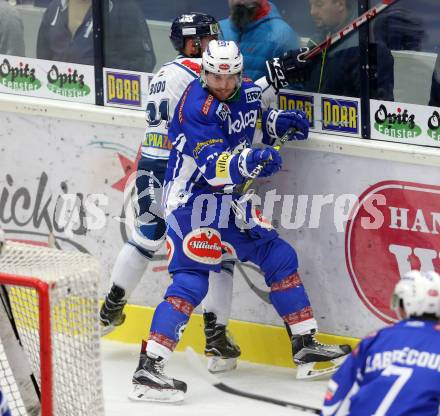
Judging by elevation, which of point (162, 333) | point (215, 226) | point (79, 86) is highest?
point (79, 86)

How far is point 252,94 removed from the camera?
227 inches

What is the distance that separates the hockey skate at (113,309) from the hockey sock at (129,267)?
3cm

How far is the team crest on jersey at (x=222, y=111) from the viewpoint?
562 centimetres

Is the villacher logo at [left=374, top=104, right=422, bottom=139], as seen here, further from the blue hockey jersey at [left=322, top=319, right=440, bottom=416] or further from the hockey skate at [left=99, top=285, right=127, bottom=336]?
the blue hockey jersey at [left=322, top=319, right=440, bottom=416]

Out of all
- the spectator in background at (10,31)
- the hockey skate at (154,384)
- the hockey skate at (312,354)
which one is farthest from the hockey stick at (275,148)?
the spectator in background at (10,31)

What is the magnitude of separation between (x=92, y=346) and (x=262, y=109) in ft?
4.80

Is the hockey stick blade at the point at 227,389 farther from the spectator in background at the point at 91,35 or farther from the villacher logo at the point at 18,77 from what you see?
the villacher logo at the point at 18,77

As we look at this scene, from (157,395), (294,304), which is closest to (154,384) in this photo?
(157,395)

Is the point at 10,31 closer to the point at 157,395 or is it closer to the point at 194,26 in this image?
the point at 194,26

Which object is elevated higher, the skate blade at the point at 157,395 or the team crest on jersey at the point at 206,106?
the team crest on jersey at the point at 206,106

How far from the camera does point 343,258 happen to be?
6000 millimetres

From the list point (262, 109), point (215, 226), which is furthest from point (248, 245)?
point (262, 109)

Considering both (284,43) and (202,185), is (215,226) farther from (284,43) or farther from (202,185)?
(284,43)

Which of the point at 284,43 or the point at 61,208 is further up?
the point at 284,43
